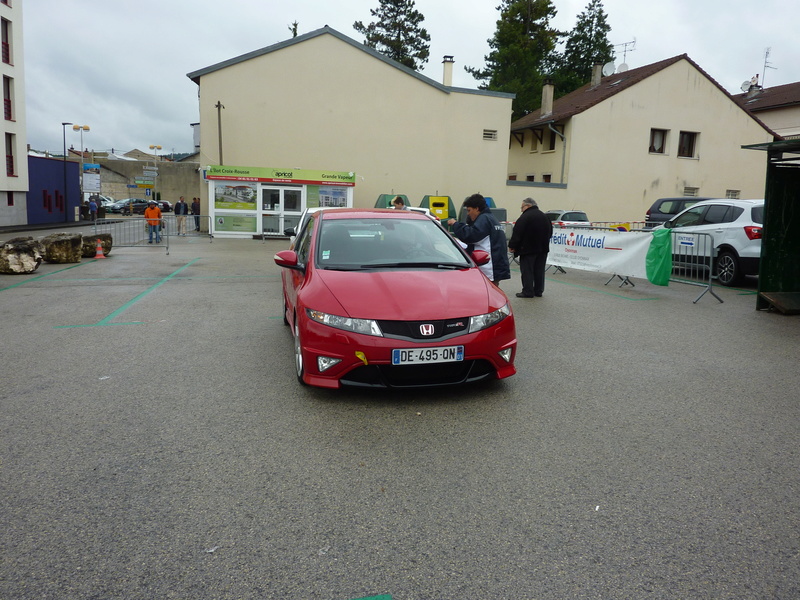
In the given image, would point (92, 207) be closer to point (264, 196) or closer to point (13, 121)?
point (13, 121)

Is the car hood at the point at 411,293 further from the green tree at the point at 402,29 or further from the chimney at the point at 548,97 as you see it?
the green tree at the point at 402,29

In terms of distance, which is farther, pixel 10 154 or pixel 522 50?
pixel 522 50

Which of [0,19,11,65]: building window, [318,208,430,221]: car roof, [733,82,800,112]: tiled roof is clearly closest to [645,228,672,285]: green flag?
[318,208,430,221]: car roof

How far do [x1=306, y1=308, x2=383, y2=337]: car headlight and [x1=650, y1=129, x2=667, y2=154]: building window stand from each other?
109ft

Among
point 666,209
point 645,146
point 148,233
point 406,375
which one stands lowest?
point 406,375

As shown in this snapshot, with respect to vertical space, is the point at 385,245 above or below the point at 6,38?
below

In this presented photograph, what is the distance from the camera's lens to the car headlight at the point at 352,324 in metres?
4.77

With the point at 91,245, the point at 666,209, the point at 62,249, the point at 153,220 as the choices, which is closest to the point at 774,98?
the point at 666,209

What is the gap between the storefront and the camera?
26250mm

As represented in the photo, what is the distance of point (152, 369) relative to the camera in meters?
5.97

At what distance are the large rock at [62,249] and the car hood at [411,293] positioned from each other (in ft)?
40.1

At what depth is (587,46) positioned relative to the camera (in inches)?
2239

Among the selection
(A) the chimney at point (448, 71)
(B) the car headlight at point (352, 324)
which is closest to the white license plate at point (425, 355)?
(B) the car headlight at point (352, 324)

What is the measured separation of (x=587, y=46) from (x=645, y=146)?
2775 cm
